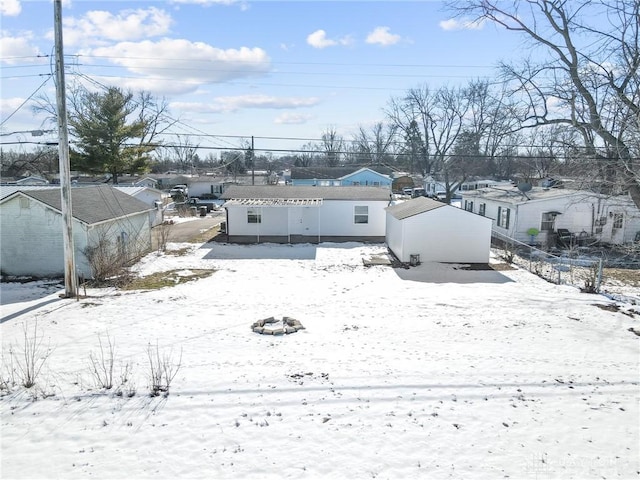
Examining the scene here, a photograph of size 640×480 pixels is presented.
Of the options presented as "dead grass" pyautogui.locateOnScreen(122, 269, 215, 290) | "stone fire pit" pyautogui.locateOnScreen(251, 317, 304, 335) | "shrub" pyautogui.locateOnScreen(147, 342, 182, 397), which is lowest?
"dead grass" pyautogui.locateOnScreen(122, 269, 215, 290)

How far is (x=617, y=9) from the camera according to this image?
14.3 metres

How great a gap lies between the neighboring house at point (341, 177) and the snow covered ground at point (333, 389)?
4058 cm

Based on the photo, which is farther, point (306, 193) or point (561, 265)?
point (306, 193)

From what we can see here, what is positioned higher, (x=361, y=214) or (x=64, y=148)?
(x=64, y=148)

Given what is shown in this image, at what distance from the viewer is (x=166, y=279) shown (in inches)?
662

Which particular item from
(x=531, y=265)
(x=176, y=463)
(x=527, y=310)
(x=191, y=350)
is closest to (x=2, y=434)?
(x=176, y=463)

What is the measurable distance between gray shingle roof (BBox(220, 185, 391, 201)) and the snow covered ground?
12.2m

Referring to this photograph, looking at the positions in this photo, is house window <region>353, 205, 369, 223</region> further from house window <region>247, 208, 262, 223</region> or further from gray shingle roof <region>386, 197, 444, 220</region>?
house window <region>247, 208, 262, 223</region>

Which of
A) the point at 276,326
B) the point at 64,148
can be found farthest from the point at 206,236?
the point at 276,326

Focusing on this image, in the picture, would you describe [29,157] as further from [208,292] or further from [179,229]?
[208,292]

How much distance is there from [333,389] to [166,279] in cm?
1093

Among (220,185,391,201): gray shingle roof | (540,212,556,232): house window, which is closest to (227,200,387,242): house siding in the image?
(220,185,391,201): gray shingle roof

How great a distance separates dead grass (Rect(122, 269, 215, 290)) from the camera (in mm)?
15773

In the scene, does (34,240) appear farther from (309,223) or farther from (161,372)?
(309,223)
